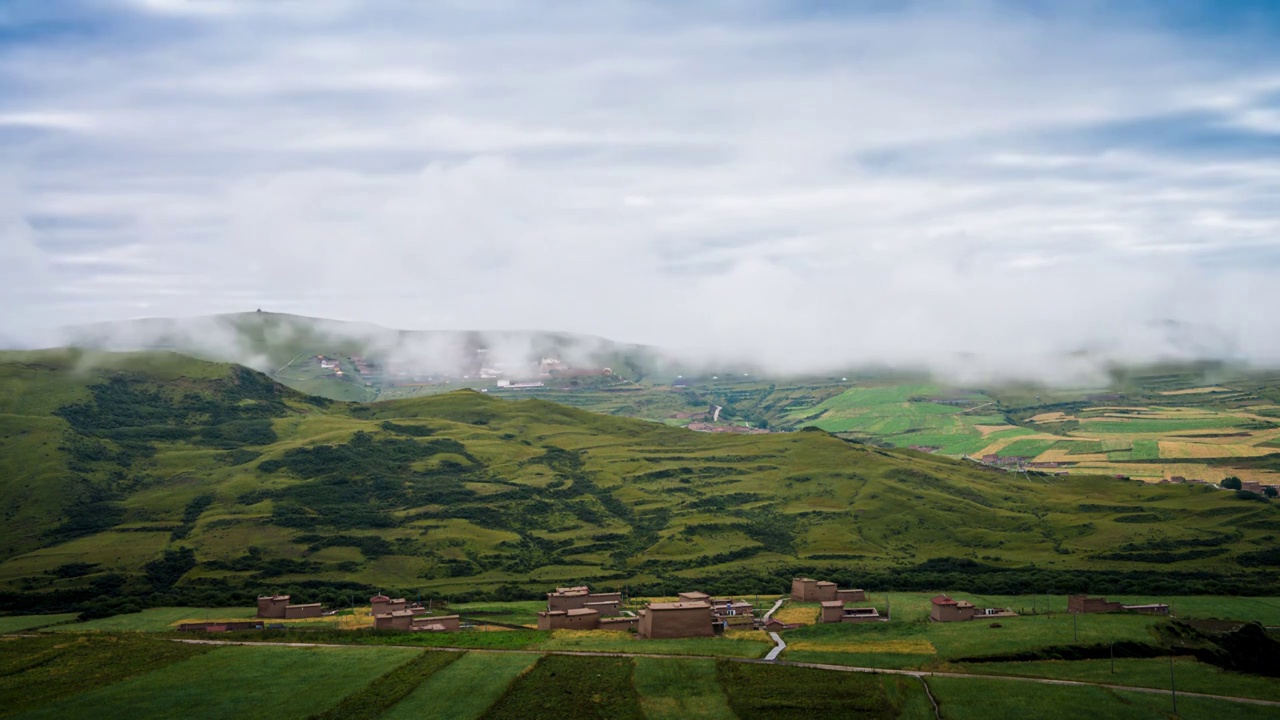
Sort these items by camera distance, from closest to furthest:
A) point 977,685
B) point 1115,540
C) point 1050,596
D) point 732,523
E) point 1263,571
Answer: point 977,685 → point 1050,596 → point 1263,571 → point 1115,540 → point 732,523

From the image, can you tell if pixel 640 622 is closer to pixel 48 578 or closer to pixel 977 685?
pixel 977 685

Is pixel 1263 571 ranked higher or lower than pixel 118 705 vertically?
lower

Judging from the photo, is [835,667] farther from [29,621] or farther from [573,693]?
[29,621]

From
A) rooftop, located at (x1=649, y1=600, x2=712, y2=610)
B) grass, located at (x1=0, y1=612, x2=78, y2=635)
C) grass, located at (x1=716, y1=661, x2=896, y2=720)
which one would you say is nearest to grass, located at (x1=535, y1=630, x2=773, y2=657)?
rooftop, located at (x1=649, y1=600, x2=712, y2=610)

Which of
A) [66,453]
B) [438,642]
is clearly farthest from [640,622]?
[66,453]

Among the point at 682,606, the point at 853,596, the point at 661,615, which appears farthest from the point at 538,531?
the point at 682,606

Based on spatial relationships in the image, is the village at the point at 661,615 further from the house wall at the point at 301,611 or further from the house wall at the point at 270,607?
the house wall at the point at 301,611

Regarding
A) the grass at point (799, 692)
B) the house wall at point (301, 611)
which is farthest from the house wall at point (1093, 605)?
the house wall at point (301, 611)
